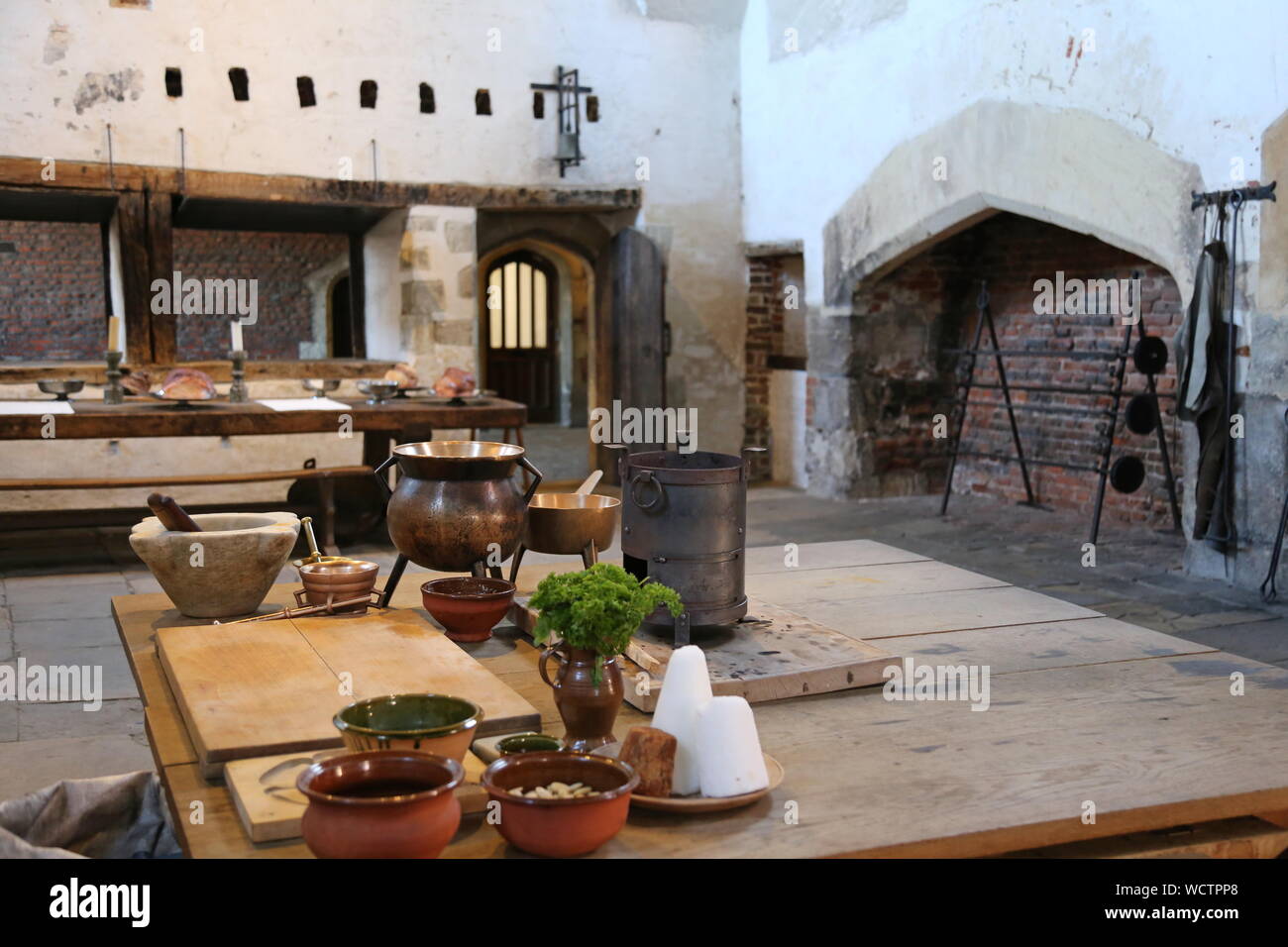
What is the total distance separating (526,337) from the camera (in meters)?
14.0

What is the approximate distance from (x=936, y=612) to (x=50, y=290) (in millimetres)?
11636

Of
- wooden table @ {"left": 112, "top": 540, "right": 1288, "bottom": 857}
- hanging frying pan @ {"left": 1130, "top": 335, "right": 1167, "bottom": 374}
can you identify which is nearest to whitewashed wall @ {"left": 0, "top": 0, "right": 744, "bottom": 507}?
hanging frying pan @ {"left": 1130, "top": 335, "right": 1167, "bottom": 374}

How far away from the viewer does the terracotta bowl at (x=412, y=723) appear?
5.44 feet

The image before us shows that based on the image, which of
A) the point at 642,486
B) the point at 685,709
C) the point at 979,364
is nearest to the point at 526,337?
the point at 979,364

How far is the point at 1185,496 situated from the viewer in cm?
558

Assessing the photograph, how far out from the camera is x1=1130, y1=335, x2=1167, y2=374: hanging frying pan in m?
6.38

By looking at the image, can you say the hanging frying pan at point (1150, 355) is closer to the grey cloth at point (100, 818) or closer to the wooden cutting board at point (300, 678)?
the wooden cutting board at point (300, 678)

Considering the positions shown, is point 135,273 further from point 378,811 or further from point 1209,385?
point 378,811

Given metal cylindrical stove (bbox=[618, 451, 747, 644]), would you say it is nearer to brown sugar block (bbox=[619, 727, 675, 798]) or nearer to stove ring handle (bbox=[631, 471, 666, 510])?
stove ring handle (bbox=[631, 471, 666, 510])

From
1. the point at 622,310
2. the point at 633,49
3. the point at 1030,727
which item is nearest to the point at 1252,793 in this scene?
the point at 1030,727

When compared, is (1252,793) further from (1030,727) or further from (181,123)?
(181,123)

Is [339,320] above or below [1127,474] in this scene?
above

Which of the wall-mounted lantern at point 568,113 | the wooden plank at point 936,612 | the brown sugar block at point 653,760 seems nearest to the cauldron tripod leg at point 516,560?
the wooden plank at point 936,612

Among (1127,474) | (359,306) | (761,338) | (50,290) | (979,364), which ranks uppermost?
(50,290)
